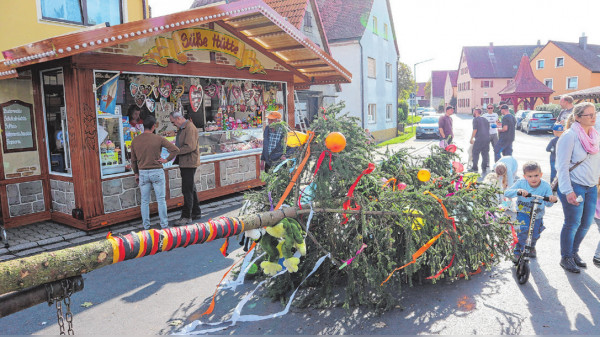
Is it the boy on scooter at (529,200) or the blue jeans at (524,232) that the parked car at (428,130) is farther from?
the blue jeans at (524,232)

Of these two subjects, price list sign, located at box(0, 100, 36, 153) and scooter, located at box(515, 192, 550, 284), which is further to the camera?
price list sign, located at box(0, 100, 36, 153)

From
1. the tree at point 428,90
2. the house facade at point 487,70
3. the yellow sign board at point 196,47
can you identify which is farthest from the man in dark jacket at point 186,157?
the tree at point 428,90

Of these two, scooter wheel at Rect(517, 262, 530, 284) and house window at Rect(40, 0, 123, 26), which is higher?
house window at Rect(40, 0, 123, 26)

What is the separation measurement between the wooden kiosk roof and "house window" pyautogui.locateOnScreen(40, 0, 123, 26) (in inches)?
94.3

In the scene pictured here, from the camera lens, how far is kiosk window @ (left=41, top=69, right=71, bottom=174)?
711 centimetres

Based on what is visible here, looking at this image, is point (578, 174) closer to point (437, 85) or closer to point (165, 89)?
point (165, 89)

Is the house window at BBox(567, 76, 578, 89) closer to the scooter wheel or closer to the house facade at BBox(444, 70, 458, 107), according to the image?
the house facade at BBox(444, 70, 458, 107)

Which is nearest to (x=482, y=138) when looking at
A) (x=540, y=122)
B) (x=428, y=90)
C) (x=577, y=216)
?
(x=577, y=216)

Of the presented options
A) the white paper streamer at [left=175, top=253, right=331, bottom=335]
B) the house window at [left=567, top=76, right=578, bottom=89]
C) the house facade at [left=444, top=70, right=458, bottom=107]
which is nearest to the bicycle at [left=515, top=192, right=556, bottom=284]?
the white paper streamer at [left=175, top=253, right=331, bottom=335]

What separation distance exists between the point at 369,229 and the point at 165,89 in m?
6.28

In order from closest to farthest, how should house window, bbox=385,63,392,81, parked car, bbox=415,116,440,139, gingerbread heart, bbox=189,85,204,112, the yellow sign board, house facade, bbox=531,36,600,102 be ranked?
the yellow sign board, gingerbread heart, bbox=189,85,204,112, parked car, bbox=415,116,440,139, house window, bbox=385,63,392,81, house facade, bbox=531,36,600,102

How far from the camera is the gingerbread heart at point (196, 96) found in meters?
9.22

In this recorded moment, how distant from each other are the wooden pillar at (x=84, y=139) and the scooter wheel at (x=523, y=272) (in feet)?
20.0

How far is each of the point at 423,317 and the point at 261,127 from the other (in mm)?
8100
